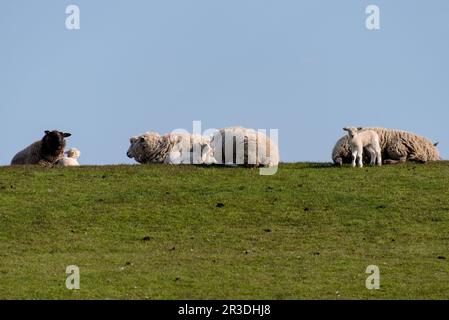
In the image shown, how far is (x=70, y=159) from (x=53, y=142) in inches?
30.6

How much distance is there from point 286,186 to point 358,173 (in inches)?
109

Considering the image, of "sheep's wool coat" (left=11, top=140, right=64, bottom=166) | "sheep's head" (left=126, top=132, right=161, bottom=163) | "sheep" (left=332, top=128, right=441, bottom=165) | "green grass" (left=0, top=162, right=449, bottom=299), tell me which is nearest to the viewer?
"green grass" (left=0, top=162, right=449, bottom=299)

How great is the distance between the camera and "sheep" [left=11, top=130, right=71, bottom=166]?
39616 millimetres

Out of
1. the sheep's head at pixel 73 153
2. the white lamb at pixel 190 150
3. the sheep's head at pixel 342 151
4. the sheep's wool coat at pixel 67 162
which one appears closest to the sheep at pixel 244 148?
the white lamb at pixel 190 150

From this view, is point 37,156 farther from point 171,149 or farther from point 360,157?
point 360,157

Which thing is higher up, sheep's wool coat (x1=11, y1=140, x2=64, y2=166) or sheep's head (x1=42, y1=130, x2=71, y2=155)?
sheep's head (x1=42, y1=130, x2=71, y2=155)

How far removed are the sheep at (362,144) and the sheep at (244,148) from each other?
238cm

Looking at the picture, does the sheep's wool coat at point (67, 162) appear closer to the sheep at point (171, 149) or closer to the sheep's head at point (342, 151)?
the sheep at point (171, 149)

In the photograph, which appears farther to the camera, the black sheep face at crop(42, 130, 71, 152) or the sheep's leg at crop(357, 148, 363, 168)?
the black sheep face at crop(42, 130, 71, 152)

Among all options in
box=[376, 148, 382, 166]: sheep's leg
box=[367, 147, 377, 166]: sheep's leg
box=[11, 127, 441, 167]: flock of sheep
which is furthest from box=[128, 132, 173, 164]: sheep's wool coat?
box=[376, 148, 382, 166]: sheep's leg

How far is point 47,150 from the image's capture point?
39.9m

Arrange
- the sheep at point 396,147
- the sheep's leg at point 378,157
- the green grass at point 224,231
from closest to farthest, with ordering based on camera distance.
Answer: the green grass at point 224,231
the sheep's leg at point 378,157
the sheep at point 396,147

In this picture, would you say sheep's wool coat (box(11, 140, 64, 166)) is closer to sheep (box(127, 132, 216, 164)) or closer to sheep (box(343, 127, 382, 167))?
sheep (box(127, 132, 216, 164))

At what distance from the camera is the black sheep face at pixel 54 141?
39.6 metres
